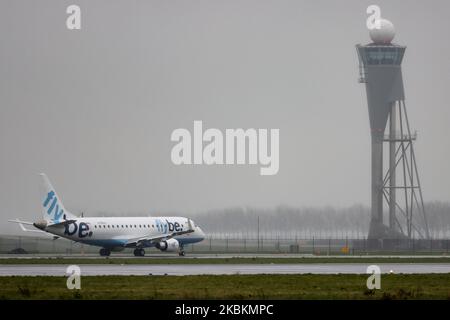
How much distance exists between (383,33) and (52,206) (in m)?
81.2

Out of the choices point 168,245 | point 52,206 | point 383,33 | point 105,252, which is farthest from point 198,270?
point 383,33

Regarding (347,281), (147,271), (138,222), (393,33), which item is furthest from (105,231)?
(393,33)

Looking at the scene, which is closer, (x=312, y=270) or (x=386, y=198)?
(x=312, y=270)

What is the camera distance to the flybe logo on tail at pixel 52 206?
117250 mm

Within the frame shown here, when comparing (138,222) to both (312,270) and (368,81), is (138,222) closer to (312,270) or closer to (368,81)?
(312,270)

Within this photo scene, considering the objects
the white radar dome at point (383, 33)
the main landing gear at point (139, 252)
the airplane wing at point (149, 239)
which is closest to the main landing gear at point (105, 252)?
A: the airplane wing at point (149, 239)

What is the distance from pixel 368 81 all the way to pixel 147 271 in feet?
362

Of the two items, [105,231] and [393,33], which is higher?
[393,33]

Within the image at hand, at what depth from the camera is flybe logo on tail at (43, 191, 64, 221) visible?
117250 millimetres

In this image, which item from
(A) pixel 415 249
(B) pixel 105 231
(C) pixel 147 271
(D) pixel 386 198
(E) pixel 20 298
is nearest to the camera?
(E) pixel 20 298

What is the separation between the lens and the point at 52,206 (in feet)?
385

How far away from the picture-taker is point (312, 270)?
3095 inches

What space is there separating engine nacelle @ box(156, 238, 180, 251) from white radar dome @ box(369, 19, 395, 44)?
7368 centimetres

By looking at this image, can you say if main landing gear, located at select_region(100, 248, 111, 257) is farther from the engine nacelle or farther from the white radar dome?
the white radar dome
